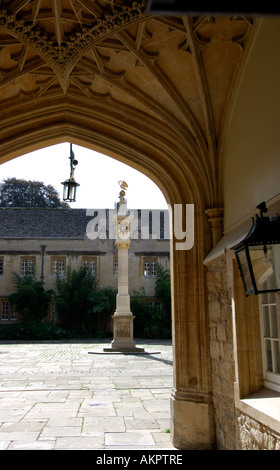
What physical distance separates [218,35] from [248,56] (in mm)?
419

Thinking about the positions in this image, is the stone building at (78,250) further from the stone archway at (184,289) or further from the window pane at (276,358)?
the window pane at (276,358)

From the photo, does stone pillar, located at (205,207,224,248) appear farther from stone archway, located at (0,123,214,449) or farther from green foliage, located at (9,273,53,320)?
green foliage, located at (9,273,53,320)

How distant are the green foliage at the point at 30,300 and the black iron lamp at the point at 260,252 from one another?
22.3 metres

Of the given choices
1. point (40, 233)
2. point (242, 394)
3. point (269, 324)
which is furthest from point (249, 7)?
point (40, 233)

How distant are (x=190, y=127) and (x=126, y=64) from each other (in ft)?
3.63

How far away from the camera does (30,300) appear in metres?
23.9

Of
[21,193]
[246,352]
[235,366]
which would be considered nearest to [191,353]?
[235,366]

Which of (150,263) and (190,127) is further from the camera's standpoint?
(150,263)

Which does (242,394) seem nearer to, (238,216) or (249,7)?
(238,216)

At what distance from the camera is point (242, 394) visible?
372cm

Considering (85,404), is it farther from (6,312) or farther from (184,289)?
(6,312)

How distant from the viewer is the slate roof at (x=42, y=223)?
87.0ft

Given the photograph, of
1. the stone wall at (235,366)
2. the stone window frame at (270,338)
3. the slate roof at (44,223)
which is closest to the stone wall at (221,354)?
the stone wall at (235,366)

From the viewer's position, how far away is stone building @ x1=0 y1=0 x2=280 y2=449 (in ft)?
12.6
